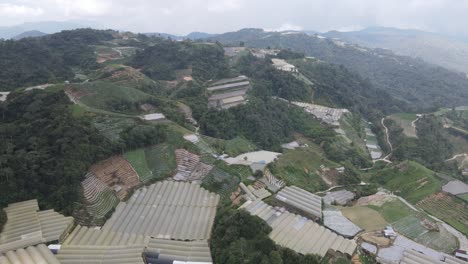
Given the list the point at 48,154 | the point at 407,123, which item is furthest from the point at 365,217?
the point at 407,123

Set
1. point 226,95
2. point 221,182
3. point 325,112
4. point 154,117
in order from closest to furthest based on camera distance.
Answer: point 221,182, point 154,117, point 226,95, point 325,112

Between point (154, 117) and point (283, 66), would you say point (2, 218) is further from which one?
point (283, 66)

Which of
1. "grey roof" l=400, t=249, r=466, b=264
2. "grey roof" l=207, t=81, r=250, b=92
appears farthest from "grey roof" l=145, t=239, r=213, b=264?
"grey roof" l=207, t=81, r=250, b=92

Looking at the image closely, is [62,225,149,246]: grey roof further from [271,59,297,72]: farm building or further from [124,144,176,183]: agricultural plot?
[271,59,297,72]: farm building

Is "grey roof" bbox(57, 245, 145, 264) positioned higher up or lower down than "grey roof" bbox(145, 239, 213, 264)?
higher up

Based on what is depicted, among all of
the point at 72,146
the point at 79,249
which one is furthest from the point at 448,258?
the point at 72,146

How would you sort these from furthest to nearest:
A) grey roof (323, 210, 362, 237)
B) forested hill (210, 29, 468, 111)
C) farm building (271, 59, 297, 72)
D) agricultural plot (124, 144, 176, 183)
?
forested hill (210, 29, 468, 111) < farm building (271, 59, 297, 72) < agricultural plot (124, 144, 176, 183) < grey roof (323, 210, 362, 237)
